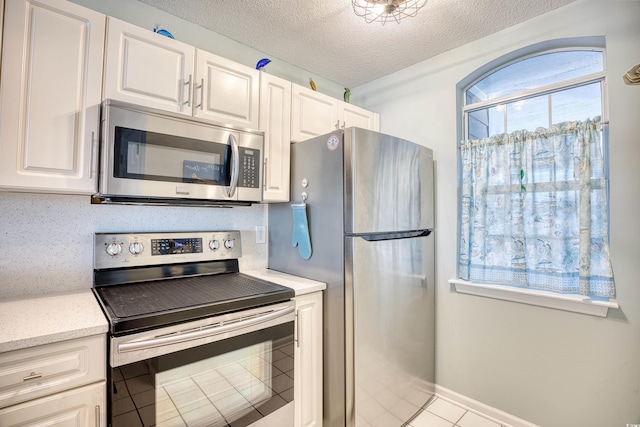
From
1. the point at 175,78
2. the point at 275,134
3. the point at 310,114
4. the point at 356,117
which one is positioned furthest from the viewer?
the point at 356,117

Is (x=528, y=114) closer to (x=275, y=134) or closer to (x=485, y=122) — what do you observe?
(x=485, y=122)

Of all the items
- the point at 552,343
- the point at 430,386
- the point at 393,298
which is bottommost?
the point at 430,386

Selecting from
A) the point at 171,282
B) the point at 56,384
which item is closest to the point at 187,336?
the point at 56,384

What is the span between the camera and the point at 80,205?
1.57 m

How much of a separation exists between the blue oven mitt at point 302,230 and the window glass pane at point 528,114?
1498mm

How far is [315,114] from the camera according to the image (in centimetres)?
219

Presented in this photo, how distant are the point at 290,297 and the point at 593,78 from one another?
6.86ft

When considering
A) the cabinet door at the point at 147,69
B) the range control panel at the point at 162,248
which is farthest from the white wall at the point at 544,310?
the cabinet door at the point at 147,69

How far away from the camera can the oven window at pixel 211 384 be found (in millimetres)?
1095

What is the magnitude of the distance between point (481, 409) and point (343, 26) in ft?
8.73

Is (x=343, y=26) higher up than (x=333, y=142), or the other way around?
(x=343, y=26)

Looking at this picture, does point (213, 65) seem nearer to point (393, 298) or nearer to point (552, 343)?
point (393, 298)

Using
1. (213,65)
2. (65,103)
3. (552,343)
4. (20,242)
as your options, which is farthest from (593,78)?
(20,242)

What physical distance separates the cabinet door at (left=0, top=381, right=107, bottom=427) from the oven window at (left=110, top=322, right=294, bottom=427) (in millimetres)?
51
